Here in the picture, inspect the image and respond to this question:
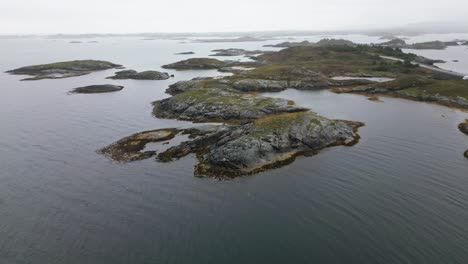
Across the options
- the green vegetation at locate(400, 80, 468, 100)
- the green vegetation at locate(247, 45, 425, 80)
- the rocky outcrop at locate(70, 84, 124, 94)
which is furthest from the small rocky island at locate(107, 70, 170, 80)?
the green vegetation at locate(400, 80, 468, 100)

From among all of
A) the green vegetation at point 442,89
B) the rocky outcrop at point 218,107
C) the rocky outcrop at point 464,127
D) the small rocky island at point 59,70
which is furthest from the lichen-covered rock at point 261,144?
the small rocky island at point 59,70

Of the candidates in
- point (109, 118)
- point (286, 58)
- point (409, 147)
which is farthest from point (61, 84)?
point (409, 147)

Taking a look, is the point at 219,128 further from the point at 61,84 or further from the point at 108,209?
the point at 61,84

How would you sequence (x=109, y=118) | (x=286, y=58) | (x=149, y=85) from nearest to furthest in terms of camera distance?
(x=109, y=118) → (x=149, y=85) → (x=286, y=58)

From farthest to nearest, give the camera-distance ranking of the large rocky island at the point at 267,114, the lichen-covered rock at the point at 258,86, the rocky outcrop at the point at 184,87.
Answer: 1. the lichen-covered rock at the point at 258,86
2. the rocky outcrop at the point at 184,87
3. the large rocky island at the point at 267,114

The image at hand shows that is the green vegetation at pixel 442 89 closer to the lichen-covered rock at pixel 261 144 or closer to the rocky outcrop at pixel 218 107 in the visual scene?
the rocky outcrop at pixel 218 107

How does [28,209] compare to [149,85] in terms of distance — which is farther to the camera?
[149,85]

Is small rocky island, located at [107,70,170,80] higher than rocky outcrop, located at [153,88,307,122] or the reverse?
higher

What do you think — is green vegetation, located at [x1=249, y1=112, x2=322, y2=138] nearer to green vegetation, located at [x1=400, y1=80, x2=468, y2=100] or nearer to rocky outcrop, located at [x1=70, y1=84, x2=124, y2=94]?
green vegetation, located at [x1=400, y1=80, x2=468, y2=100]
